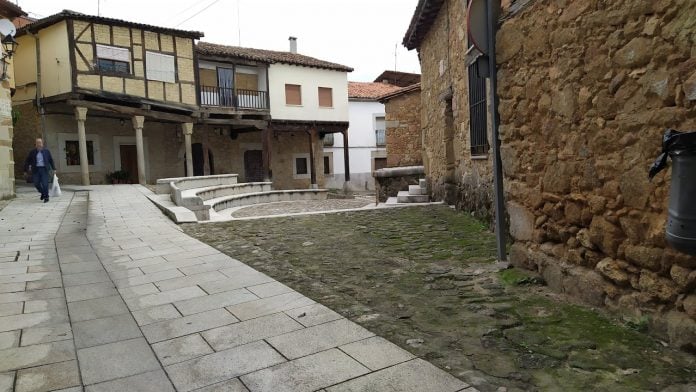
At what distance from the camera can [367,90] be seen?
29.7 meters

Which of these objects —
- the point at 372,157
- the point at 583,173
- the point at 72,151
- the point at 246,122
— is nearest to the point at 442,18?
the point at 583,173

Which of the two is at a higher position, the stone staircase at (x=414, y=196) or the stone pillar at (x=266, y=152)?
the stone pillar at (x=266, y=152)

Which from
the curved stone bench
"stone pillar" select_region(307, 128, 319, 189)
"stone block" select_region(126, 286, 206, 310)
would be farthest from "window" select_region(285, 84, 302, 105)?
"stone block" select_region(126, 286, 206, 310)

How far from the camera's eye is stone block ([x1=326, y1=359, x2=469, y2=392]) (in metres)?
1.88

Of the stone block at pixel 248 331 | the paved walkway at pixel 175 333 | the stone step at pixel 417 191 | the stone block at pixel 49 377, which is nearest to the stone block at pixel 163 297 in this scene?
the paved walkway at pixel 175 333

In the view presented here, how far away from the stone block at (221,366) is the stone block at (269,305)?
519 mm

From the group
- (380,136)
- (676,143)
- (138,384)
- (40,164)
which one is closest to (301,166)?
(380,136)

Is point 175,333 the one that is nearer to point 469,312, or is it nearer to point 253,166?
point 469,312

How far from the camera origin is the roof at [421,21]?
26.8 ft

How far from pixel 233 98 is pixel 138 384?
18.3 m

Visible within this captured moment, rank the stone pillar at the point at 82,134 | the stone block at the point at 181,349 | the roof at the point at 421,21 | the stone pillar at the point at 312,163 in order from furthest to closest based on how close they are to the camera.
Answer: the stone pillar at the point at 312,163
the stone pillar at the point at 82,134
the roof at the point at 421,21
the stone block at the point at 181,349

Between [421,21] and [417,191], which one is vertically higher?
[421,21]

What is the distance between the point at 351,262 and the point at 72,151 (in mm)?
16703

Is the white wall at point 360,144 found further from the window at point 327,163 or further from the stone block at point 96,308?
the stone block at point 96,308
